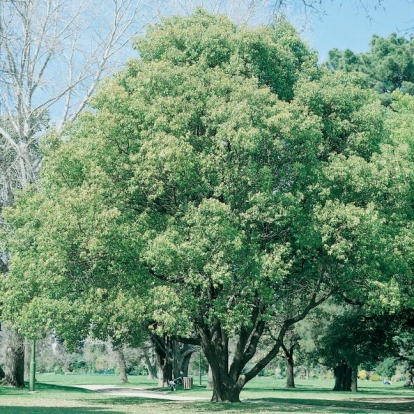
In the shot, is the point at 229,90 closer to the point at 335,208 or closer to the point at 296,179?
the point at 296,179

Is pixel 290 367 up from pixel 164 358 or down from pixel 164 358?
down

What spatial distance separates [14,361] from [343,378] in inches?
1022

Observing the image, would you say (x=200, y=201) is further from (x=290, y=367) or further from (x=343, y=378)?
(x=290, y=367)

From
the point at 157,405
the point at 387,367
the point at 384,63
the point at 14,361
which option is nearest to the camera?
the point at 157,405

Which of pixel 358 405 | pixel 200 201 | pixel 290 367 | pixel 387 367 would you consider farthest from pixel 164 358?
pixel 200 201

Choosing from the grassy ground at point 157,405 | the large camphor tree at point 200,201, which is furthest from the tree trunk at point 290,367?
the large camphor tree at point 200,201

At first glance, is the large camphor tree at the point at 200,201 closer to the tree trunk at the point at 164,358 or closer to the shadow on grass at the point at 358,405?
the shadow on grass at the point at 358,405

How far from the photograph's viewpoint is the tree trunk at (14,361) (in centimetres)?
3077

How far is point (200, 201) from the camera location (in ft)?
73.4

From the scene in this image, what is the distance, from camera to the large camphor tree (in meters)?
20.5

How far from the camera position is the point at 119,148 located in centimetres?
2227

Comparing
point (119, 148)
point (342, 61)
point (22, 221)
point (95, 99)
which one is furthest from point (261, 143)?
point (342, 61)

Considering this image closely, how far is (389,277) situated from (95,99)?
12.3 meters

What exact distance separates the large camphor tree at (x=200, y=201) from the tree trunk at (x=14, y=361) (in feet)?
28.6
